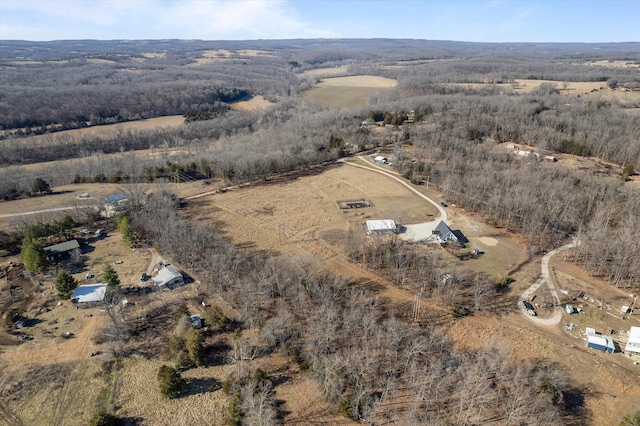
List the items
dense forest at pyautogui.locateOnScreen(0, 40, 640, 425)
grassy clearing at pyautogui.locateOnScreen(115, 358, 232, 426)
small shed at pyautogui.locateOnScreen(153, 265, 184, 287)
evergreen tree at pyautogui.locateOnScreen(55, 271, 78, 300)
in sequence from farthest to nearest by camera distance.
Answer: small shed at pyautogui.locateOnScreen(153, 265, 184, 287) < evergreen tree at pyautogui.locateOnScreen(55, 271, 78, 300) < dense forest at pyautogui.locateOnScreen(0, 40, 640, 425) < grassy clearing at pyautogui.locateOnScreen(115, 358, 232, 426)

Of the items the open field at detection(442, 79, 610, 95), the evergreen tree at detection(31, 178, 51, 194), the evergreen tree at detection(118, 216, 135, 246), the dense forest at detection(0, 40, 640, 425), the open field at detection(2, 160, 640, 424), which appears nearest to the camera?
the open field at detection(2, 160, 640, 424)

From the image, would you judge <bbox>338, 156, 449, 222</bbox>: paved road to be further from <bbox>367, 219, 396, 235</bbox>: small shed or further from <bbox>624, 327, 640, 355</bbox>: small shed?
<bbox>624, 327, 640, 355</bbox>: small shed

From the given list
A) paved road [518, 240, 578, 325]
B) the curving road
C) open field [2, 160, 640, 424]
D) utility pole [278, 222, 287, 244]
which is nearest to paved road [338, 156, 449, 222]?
the curving road

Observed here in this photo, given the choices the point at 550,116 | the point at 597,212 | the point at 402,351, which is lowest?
the point at 402,351

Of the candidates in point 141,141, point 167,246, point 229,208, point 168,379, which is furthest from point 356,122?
point 168,379

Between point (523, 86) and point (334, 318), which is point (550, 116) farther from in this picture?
point (334, 318)

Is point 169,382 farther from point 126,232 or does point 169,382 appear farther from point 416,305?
point 126,232

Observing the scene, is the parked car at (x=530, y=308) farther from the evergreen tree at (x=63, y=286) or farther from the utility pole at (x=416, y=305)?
the evergreen tree at (x=63, y=286)

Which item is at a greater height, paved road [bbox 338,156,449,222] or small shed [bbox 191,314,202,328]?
paved road [bbox 338,156,449,222]
